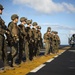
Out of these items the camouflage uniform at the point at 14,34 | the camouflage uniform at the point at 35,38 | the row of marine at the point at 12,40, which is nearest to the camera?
the row of marine at the point at 12,40

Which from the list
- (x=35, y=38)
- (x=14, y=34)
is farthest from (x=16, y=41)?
(x=35, y=38)

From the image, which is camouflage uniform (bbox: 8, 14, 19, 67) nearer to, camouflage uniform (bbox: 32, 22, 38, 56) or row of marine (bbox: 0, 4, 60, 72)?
row of marine (bbox: 0, 4, 60, 72)

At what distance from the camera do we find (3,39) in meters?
9.76

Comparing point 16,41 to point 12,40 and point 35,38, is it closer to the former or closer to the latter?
point 12,40

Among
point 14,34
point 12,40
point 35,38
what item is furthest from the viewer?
point 35,38

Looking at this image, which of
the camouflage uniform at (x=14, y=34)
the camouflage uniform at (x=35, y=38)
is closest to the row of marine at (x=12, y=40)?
the camouflage uniform at (x=14, y=34)

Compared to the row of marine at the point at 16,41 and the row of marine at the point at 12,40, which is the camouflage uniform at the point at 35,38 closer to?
the row of marine at the point at 16,41

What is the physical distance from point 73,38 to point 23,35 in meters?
47.5

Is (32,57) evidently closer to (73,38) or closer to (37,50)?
(37,50)

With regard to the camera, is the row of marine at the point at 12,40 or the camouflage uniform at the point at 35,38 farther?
the camouflage uniform at the point at 35,38

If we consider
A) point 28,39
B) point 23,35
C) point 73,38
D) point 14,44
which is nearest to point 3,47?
point 14,44

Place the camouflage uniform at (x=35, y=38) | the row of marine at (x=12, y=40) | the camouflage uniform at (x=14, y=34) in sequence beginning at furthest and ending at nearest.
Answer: the camouflage uniform at (x=35, y=38)
the camouflage uniform at (x=14, y=34)
the row of marine at (x=12, y=40)

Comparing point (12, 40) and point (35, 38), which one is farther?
point (35, 38)

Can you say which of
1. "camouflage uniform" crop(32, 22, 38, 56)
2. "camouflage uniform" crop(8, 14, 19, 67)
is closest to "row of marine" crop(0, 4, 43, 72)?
"camouflage uniform" crop(8, 14, 19, 67)
